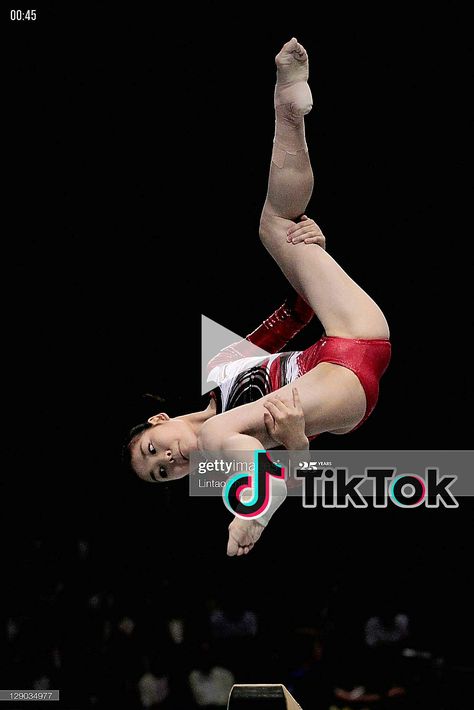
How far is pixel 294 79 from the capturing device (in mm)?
2438

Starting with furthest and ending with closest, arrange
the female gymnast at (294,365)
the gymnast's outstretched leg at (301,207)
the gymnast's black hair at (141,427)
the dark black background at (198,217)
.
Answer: the dark black background at (198,217), the gymnast's black hair at (141,427), the gymnast's outstretched leg at (301,207), the female gymnast at (294,365)

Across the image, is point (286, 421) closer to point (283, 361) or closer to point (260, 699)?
point (283, 361)

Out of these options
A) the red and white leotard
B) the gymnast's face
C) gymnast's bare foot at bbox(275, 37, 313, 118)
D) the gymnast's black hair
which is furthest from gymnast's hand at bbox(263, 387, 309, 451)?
gymnast's bare foot at bbox(275, 37, 313, 118)

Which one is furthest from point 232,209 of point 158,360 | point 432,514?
point 432,514

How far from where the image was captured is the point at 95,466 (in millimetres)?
3535

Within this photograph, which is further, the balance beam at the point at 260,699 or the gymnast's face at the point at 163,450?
the gymnast's face at the point at 163,450

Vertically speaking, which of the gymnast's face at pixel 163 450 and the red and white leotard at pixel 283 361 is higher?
the red and white leotard at pixel 283 361

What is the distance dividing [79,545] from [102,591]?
0.67ft

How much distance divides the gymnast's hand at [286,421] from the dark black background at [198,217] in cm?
73

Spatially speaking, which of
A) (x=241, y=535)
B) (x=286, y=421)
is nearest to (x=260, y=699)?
(x=241, y=535)

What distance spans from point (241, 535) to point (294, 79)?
→ 1232 millimetres

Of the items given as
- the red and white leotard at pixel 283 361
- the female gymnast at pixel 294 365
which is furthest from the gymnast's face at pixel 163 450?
the red and white leotard at pixel 283 361

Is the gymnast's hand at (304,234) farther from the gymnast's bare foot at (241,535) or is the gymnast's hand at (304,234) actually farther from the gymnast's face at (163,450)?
the gymnast's bare foot at (241,535)

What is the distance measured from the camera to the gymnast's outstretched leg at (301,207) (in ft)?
7.97
